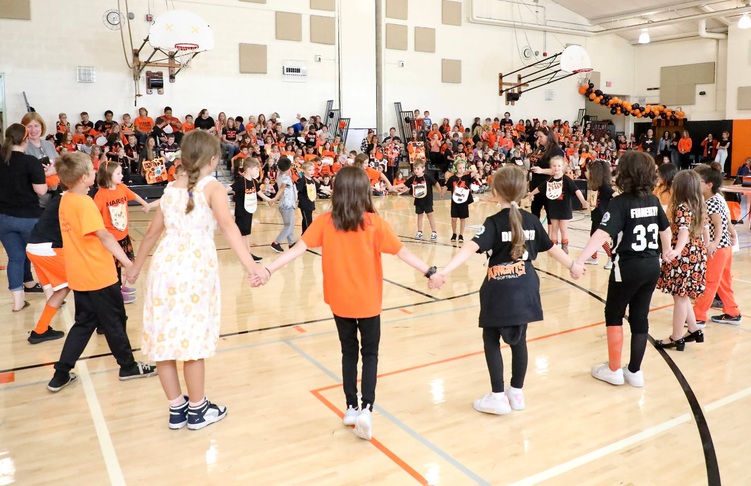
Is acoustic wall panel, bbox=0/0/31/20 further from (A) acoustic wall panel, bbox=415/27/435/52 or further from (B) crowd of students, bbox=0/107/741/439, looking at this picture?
(B) crowd of students, bbox=0/107/741/439

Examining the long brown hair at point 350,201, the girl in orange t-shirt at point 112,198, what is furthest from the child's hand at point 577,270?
the girl in orange t-shirt at point 112,198

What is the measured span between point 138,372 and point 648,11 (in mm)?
24953

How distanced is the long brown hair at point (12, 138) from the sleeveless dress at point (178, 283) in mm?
3026

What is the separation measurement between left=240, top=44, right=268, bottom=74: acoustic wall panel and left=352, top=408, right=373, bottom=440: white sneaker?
705 inches

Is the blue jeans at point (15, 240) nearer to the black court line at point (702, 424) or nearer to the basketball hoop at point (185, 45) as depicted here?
the black court line at point (702, 424)

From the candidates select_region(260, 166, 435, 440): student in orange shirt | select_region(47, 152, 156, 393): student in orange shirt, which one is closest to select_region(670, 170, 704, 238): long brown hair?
select_region(260, 166, 435, 440): student in orange shirt

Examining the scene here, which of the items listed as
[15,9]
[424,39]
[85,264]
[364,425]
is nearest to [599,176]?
[364,425]

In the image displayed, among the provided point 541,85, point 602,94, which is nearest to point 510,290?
point 541,85

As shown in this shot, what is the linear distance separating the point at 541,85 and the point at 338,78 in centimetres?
921

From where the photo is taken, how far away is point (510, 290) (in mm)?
3539

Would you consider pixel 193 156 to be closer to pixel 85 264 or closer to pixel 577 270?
pixel 85 264

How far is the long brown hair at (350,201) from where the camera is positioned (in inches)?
127

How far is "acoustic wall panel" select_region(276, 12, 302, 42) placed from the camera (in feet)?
65.3

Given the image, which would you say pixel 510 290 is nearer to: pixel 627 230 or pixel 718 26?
pixel 627 230
